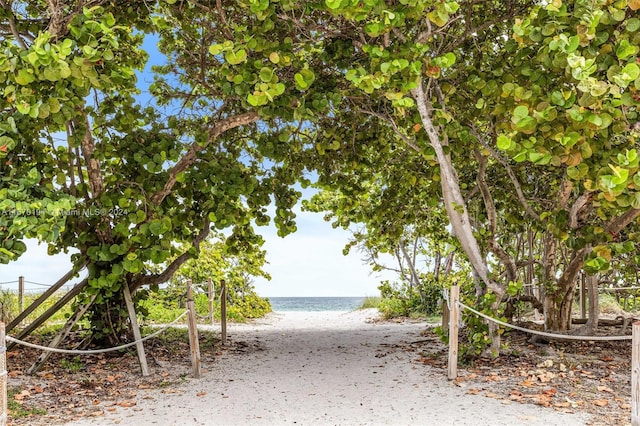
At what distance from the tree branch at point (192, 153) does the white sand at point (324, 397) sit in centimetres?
253

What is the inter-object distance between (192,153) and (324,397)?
3826 millimetres

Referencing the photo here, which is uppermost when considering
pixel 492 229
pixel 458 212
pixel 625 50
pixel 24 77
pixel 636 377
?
pixel 625 50

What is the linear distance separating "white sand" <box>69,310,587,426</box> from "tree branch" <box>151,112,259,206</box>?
8.30ft

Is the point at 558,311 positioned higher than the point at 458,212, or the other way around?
the point at 458,212

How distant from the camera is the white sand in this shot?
492 centimetres

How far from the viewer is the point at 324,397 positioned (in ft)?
18.9

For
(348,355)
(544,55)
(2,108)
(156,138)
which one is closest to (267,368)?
(348,355)

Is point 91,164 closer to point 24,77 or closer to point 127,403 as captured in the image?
point 24,77

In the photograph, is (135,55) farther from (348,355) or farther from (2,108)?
(348,355)

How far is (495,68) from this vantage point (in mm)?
5992

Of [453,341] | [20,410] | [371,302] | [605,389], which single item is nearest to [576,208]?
[605,389]

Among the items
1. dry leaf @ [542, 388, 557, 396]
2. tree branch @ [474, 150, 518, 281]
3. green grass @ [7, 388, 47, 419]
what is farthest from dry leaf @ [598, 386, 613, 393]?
green grass @ [7, 388, 47, 419]

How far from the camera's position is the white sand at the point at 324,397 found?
4.92 metres

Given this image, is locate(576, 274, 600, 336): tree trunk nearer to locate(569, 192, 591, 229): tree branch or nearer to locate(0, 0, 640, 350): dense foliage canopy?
locate(0, 0, 640, 350): dense foliage canopy
